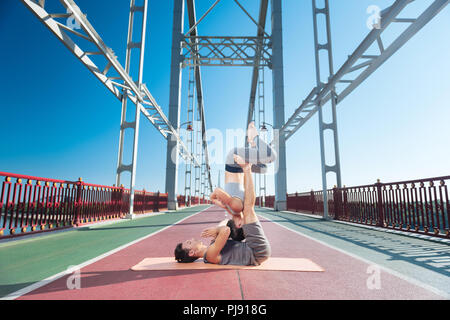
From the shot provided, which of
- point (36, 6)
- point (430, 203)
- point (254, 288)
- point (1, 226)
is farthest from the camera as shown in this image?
point (36, 6)

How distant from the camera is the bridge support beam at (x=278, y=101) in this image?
18.1 meters

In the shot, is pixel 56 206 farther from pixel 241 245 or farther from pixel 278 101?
pixel 278 101

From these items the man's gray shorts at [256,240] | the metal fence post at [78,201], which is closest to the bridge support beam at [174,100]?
the metal fence post at [78,201]

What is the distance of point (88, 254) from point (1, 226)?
2.32m

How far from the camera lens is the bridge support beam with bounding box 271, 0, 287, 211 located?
713 inches

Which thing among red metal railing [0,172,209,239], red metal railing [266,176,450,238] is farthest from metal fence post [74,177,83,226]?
red metal railing [266,176,450,238]

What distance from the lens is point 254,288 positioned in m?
2.30

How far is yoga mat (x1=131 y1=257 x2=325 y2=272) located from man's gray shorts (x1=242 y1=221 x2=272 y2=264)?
17 cm

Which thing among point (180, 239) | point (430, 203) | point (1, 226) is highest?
point (430, 203)

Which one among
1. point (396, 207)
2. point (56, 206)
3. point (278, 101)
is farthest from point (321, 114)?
point (56, 206)

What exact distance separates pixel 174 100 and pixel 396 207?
1721 cm

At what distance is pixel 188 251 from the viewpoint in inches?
124
